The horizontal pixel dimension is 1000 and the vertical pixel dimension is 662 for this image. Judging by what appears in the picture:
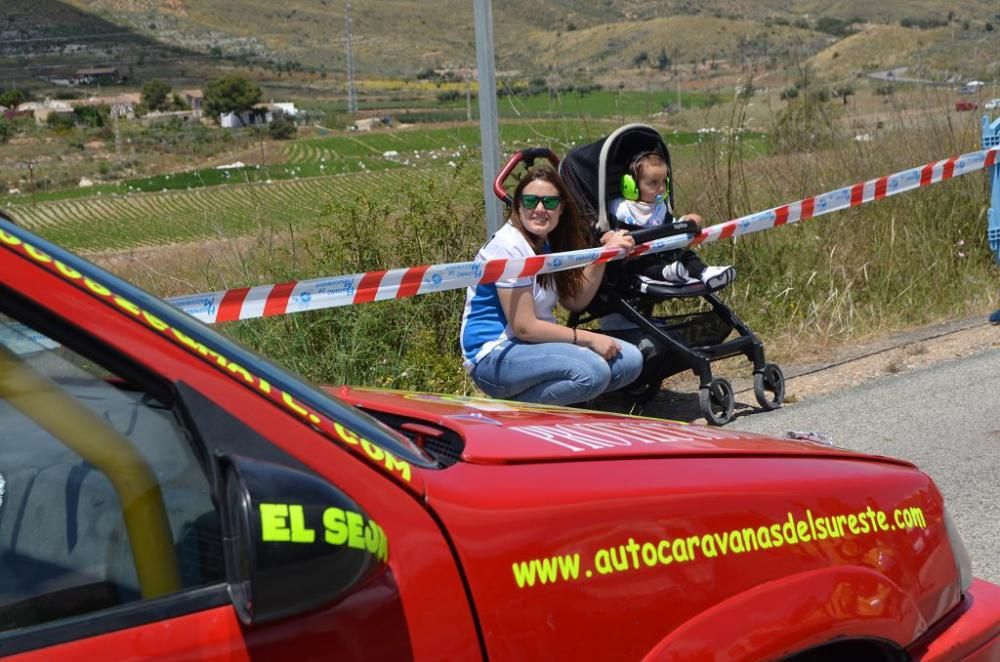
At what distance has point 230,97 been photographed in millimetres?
17031

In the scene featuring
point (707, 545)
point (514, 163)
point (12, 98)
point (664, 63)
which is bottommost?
point (707, 545)

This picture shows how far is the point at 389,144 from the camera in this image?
1405cm

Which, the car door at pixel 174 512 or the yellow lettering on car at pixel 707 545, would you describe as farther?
the yellow lettering on car at pixel 707 545

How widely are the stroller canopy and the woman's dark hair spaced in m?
0.44

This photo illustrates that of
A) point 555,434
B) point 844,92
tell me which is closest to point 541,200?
point 555,434

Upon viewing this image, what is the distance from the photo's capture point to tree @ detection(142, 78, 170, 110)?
53.5 ft

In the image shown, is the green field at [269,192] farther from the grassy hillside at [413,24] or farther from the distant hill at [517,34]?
the grassy hillside at [413,24]

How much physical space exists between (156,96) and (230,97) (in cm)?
154

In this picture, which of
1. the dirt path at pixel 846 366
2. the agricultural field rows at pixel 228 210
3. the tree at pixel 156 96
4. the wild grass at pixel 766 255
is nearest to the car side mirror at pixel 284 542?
the wild grass at pixel 766 255

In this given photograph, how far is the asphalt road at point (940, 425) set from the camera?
204 inches

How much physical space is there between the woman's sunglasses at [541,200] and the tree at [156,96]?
10.9 meters

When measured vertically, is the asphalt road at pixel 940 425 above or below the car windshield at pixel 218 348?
below

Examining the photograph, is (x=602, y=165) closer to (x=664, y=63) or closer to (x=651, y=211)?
(x=651, y=211)

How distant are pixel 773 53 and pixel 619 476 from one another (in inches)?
382
